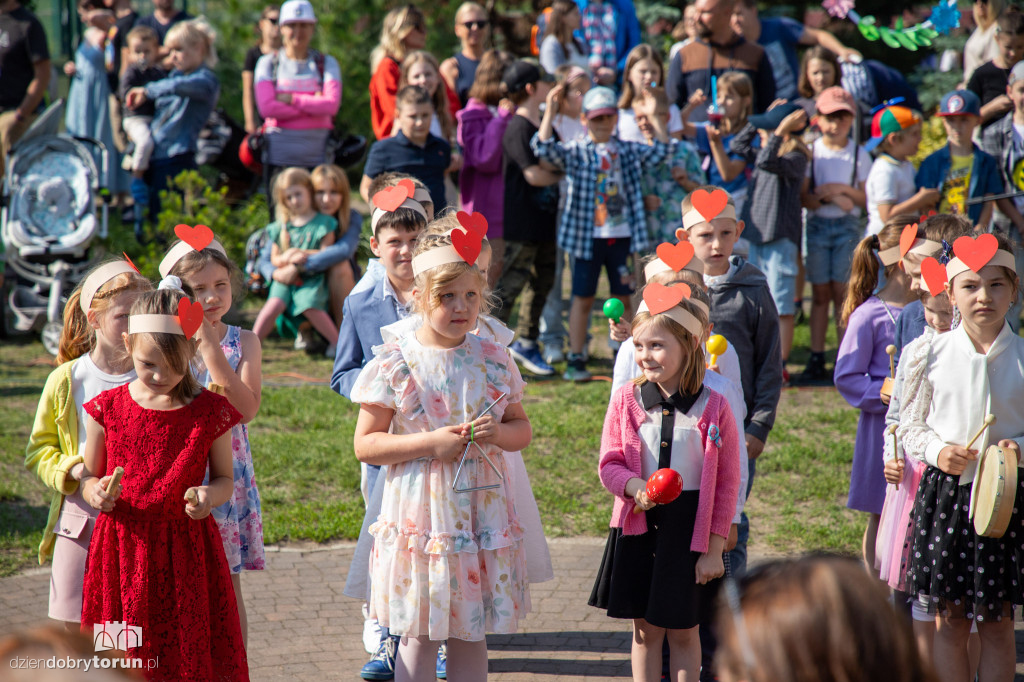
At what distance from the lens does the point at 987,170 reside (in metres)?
8.38

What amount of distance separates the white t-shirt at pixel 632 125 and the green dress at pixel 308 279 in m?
2.51

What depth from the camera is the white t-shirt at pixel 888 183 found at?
759 centimetres

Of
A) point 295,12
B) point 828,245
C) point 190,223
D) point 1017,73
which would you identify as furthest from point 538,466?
point 1017,73

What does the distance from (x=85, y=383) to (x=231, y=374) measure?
1.69 ft

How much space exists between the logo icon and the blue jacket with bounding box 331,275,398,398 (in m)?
1.20

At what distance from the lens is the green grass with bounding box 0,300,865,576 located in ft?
18.4

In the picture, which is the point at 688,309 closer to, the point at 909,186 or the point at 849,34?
the point at 909,186

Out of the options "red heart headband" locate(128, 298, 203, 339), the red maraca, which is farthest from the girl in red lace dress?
the red maraca

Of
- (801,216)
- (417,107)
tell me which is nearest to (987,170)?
(801,216)

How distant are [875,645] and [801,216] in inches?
264

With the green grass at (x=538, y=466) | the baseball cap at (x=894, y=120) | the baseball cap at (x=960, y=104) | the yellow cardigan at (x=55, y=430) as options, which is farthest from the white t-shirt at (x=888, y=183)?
the yellow cardigan at (x=55, y=430)

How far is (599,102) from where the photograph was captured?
7.71m

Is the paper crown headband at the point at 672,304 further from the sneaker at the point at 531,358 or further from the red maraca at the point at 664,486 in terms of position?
the sneaker at the point at 531,358

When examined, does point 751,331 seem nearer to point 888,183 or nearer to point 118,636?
point 118,636
